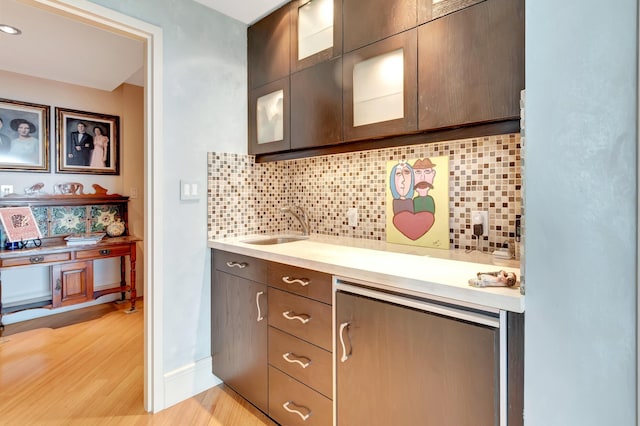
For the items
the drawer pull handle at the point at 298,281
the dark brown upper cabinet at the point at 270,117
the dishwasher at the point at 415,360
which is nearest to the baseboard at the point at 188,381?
the drawer pull handle at the point at 298,281

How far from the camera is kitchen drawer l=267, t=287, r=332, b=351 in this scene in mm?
1412

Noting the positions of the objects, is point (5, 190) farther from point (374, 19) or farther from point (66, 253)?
point (374, 19)

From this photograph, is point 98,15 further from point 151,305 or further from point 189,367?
point 189,367

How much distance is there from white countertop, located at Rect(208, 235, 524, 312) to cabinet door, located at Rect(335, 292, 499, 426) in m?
0.09

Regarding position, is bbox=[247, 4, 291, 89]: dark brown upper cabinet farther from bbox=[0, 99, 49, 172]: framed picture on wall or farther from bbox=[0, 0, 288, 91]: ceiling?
bbox=[0, 99, 49, 172]: framed picture on wall

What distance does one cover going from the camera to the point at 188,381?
6.50 feet

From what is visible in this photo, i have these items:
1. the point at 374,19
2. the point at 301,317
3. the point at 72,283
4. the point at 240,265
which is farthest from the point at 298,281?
the point at 72,283

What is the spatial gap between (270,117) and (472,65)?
1.26 metres

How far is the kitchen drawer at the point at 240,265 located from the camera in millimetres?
1743

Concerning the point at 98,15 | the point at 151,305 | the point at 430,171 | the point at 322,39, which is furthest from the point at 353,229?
the point at 98,15

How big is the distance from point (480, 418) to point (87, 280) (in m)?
3.58

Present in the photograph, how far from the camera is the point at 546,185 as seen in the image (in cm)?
59

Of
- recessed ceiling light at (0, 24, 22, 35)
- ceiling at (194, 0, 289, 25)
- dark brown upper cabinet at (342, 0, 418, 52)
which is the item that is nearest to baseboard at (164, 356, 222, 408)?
A: dark brown upper cabinet at (342, 0, 418, 52)

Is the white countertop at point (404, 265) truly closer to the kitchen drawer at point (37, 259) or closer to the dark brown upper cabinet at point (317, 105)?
the dark brown upper cabinet at point (317, 105)
